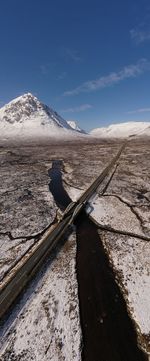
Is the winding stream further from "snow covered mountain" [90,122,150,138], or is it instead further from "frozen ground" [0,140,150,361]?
"snow covered mountain" [90,122,150,138]

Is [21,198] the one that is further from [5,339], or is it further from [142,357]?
[142,357]

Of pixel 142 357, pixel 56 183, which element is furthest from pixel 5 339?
pixel 56 183

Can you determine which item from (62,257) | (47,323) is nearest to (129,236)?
(62,257)

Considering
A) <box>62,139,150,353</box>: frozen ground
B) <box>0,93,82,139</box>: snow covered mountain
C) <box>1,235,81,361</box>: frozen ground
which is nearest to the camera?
<box>1,235,81,361</box>: frozen ground

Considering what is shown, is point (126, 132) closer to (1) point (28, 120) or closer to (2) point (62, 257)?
(1) point (28, 120)

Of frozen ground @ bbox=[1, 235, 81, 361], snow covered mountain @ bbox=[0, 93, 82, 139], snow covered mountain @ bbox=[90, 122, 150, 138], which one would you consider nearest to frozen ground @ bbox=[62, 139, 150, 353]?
frozen ground @ bbox=[1, 235, 81, 361]

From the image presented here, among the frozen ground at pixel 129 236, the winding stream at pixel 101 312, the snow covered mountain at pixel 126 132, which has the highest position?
the snow covered mountain at pixel 126 132

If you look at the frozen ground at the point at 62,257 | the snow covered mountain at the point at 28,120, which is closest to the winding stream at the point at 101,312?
the frozen ground at the point at 62,257

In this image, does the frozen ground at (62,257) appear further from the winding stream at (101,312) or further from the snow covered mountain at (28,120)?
the snow covered mountain at (28,120)
